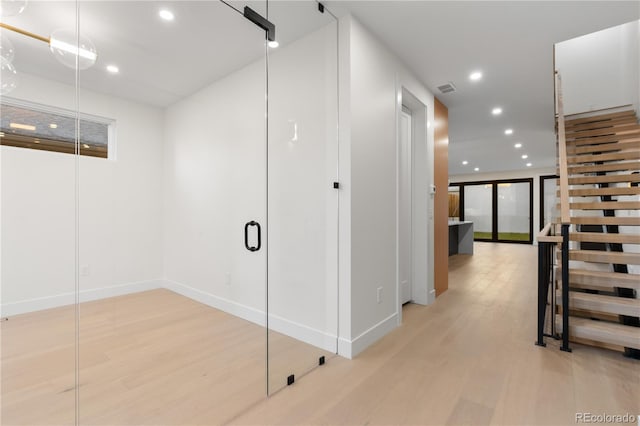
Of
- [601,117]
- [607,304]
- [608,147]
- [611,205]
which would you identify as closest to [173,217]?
[607,304]

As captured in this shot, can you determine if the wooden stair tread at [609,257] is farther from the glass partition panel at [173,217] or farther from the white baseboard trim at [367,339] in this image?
the glass partition panel at [173,217]

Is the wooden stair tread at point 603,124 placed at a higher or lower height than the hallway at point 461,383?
higher

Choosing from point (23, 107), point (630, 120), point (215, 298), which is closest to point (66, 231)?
point (23, 107)

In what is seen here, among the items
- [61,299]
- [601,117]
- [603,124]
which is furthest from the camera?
[601,117]

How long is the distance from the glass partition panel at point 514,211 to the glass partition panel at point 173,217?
38.5 ft

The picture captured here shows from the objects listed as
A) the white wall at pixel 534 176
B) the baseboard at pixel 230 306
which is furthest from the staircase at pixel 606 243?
the white wall at pixel 534 176

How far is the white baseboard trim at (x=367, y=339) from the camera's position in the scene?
227 cm

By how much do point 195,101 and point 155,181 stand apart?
0.59 meters

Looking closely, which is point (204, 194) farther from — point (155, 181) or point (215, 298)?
point (215, 298)

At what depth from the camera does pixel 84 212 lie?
1.35 meters

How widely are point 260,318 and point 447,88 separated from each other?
3.51 m

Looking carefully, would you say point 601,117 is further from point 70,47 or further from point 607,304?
point 70,47

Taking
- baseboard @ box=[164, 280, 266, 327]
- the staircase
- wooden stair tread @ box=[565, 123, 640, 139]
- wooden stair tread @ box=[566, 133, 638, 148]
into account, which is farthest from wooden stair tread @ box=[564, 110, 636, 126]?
baseboard @ box=[164, 280, 266, 327]

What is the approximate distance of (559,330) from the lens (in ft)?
8.30
